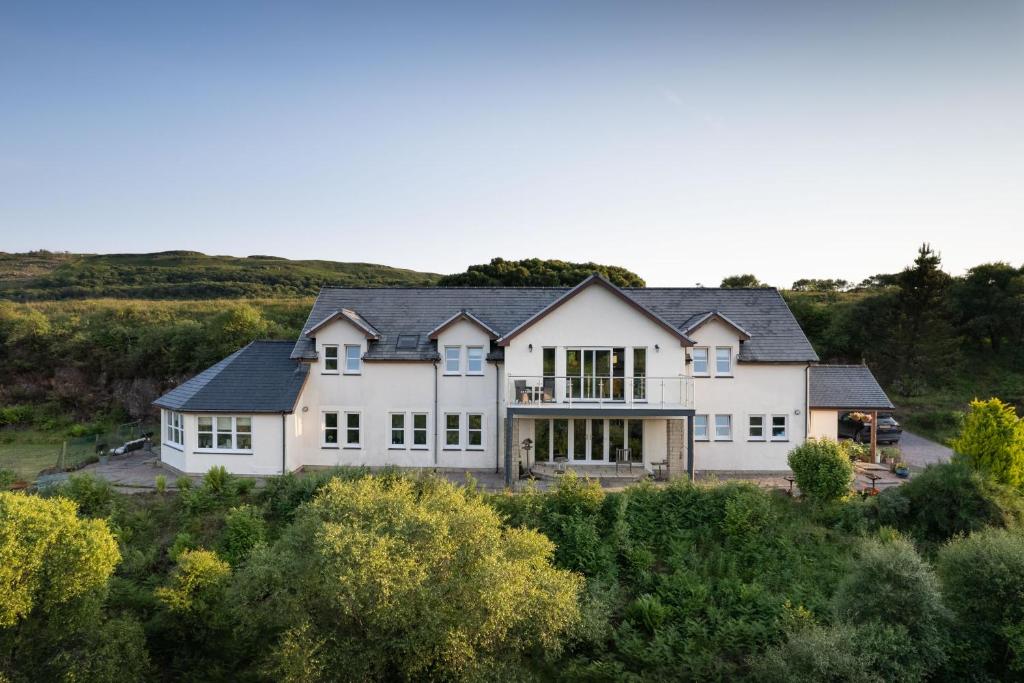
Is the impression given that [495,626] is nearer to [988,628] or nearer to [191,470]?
[988,628]

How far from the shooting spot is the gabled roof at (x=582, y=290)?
23000 millimetres

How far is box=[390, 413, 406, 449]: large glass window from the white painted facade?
8cm

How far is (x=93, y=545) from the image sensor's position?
1280 centimetres

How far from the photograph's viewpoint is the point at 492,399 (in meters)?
24.9

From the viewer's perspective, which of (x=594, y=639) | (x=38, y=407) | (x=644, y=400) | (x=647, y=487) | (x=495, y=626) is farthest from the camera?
(x=38, y=407)

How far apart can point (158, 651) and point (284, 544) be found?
5819mm

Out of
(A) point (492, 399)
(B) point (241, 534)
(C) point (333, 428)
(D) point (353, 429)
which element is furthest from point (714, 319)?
(B) point (241, 534)

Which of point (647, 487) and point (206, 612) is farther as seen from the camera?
point (647, 487)

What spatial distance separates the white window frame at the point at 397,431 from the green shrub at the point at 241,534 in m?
6.80

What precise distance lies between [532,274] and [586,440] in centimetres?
4031

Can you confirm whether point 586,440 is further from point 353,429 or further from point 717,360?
point 353,429

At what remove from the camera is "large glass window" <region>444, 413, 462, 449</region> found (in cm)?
2489

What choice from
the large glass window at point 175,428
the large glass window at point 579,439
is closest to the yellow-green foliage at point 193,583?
the large glass window at point 175,428

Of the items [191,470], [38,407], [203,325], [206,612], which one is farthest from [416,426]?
[38,407]
